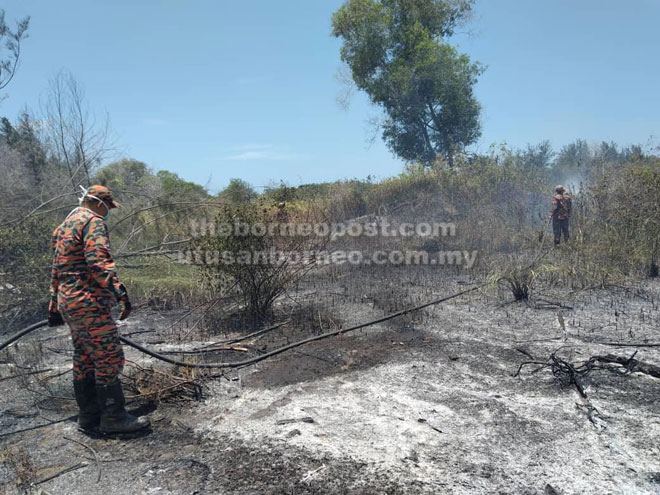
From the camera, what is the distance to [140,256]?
7.93 m

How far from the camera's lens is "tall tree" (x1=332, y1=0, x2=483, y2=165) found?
19078 mm

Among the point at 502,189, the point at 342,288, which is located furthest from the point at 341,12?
the point at 342,288

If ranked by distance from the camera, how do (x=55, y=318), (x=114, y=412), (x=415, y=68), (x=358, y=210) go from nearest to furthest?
(x=114, y=412)
(x=55, y=318)
(x=358, y=210)
(x=415, y=68)

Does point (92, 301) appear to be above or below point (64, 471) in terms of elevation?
above

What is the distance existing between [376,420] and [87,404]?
7.55 ft

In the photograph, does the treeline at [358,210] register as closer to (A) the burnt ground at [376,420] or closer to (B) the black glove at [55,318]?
(A) the burnt ground at [376,420]

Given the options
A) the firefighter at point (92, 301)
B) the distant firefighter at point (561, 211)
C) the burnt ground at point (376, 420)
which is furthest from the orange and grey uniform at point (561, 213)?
the firefighter at point (92, 301)

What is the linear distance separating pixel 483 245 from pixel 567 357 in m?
7.01

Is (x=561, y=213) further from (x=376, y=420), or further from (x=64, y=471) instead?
(x=64, y=471)

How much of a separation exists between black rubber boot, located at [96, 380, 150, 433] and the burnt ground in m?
0.11

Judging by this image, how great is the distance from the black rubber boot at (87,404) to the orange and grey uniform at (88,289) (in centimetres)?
18

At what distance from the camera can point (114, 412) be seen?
3.51 meters

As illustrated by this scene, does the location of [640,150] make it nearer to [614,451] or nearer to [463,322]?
[463,322]

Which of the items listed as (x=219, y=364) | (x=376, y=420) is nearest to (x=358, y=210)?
(x=219, y=364)
